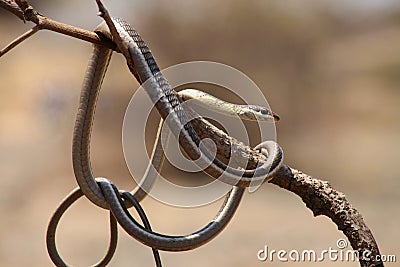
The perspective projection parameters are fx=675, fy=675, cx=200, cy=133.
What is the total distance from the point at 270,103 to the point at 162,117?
6036 mm

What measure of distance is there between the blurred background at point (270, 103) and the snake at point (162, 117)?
338cm

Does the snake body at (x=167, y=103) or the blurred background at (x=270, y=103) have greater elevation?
the blurred background at (x=270, y=103)

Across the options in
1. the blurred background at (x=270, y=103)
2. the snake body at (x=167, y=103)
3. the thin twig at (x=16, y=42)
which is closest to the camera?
the thin twig at (x=16, y=42)

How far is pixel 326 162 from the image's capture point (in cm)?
687

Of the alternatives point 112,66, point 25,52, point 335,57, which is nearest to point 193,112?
point 112,66

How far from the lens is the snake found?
35.5 inches

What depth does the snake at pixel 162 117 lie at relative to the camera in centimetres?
90

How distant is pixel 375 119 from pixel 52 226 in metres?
7.58

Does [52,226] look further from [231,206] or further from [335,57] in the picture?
[335,57]

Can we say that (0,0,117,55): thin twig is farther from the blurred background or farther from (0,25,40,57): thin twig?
the blurred background

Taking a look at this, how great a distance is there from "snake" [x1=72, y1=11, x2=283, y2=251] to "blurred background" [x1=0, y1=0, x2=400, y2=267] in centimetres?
338

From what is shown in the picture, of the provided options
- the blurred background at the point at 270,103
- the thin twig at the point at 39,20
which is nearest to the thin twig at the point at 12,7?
the thin twig at the point at 39,20

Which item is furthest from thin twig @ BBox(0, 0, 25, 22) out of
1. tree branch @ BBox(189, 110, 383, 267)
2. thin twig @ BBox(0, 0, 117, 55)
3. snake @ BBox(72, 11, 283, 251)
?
tree branch @ BBox(189, 110, 383, 267)

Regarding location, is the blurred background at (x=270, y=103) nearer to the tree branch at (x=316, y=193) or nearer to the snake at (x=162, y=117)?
the tree branch at (x=316, y=193)
